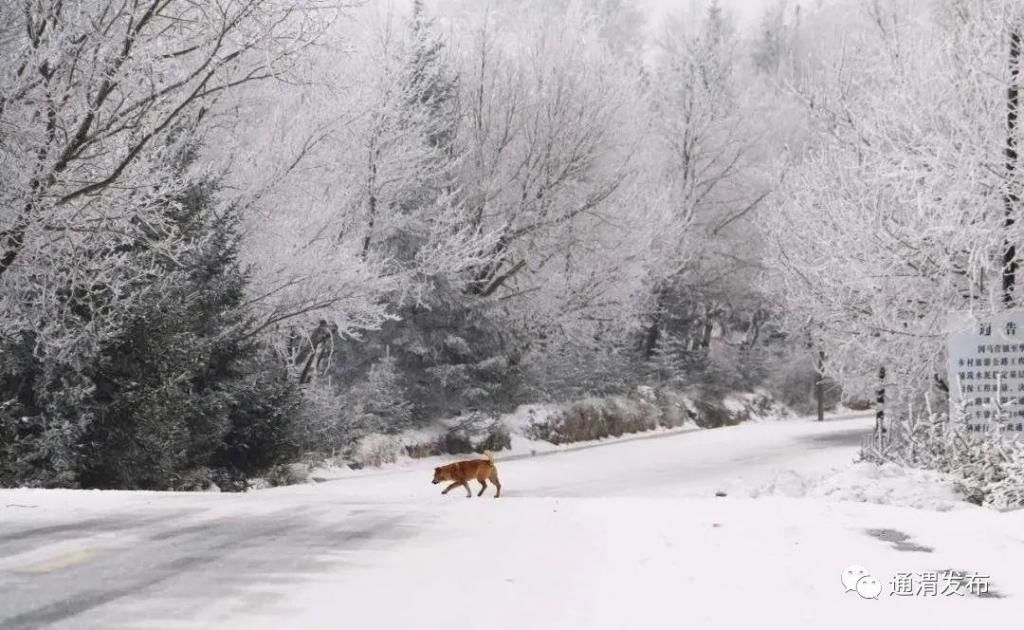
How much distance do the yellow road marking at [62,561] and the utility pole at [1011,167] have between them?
864 cm

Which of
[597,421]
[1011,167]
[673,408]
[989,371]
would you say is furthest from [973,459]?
[673,408]

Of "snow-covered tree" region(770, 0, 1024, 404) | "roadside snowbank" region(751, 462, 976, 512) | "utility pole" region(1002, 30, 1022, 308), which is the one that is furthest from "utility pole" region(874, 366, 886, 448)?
"roadside snowbank" region(751, 462, 976, 512)

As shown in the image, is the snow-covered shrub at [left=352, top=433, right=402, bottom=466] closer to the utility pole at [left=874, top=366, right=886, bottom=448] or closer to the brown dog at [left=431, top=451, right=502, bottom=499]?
the brown dog at [left=431, top=451, right=502, bottom=499]

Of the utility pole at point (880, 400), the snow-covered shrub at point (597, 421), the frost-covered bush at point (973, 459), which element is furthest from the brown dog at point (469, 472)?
the snow-covered shrub at point (597, 421)

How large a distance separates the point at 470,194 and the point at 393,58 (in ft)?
13.5

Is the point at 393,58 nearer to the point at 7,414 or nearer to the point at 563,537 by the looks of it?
the point at 7,414

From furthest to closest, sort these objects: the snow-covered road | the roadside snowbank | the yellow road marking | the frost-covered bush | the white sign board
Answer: the white sign board < the roadside snowbank < the frost-covered bush < the yellow road marking < the snow-covered road

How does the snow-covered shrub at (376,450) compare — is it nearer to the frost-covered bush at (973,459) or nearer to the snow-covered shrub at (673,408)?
the frost-covered bush at (973,459)

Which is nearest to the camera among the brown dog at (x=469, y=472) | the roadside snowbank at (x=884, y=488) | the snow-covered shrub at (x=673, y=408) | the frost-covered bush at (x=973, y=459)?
the frost-covered bush at (x=973, y=459)

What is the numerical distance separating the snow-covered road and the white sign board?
101 inches

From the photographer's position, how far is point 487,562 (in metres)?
5.48

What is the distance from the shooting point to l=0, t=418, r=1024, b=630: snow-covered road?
4242 mm

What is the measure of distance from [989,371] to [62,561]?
860 cm

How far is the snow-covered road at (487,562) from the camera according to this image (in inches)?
167
